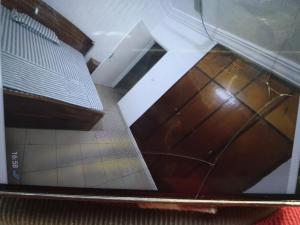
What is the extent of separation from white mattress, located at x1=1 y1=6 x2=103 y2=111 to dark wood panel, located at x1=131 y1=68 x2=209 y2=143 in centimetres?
12

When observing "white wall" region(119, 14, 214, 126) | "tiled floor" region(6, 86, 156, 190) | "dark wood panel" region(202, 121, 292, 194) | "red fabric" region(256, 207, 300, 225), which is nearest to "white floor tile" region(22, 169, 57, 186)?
"tiled floor" region(6, 86, 156, 190)

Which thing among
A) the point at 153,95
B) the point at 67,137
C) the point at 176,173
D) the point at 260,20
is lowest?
the point at 67,137

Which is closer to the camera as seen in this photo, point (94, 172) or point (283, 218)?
point (94, 172)

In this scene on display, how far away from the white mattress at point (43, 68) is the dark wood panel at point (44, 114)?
2 cm

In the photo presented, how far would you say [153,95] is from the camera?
0.74 metres

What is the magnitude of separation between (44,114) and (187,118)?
1.19 feet

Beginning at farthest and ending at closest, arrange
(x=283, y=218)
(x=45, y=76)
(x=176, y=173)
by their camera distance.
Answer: (x=283, y=218) < (x=176, y=173) < (x=45, y=76)

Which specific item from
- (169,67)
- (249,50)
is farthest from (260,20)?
(169,67)

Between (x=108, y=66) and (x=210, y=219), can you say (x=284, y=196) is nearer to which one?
(x=210, y=219)

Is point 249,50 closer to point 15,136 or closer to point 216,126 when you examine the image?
point 216,126

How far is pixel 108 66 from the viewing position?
0.71 meters

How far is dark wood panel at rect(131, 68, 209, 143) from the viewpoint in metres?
0.74

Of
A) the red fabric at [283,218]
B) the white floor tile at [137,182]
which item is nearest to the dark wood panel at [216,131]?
the white floor tile at [137,182]

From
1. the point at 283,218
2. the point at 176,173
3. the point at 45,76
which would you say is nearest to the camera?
the point at 45,76
